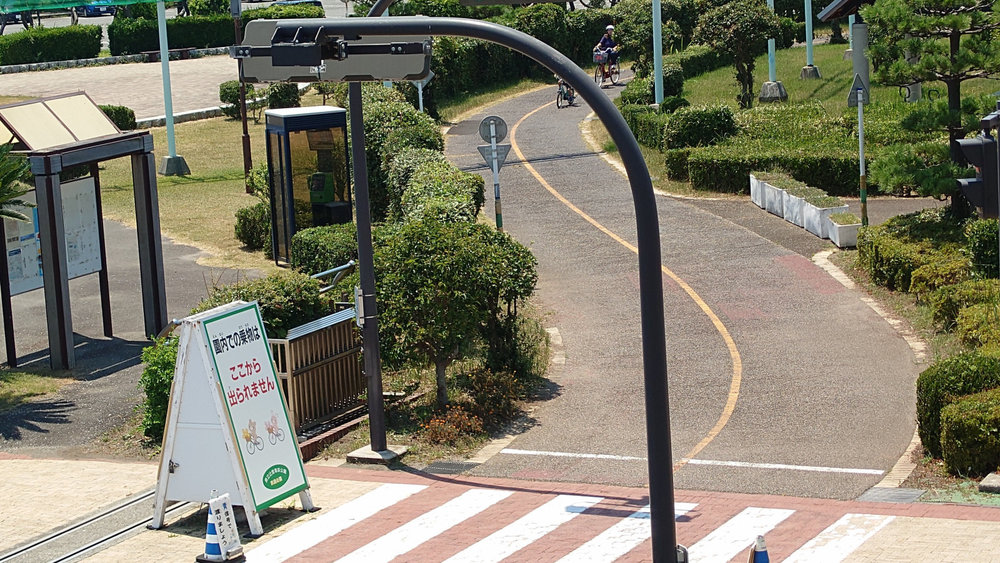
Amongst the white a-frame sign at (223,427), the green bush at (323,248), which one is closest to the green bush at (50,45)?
the green bush at (323,248)

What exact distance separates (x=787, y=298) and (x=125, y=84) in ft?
119

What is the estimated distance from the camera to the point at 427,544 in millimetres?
10539

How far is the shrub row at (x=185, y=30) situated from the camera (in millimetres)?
55938

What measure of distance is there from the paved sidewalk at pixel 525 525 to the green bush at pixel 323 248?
711 cm

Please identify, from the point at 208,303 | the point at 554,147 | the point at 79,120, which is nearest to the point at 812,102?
the point at 554,147

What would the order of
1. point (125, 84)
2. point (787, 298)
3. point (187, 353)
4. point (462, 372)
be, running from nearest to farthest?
point (187, 353), point (462, 372), point (787, 298), point (125, 84)

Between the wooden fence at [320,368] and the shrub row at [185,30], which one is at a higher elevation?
the shrub row at [185,30]

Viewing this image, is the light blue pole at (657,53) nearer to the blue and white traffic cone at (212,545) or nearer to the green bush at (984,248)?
the green bush at (984,248)

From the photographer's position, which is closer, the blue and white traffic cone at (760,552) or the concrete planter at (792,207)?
the blue and white traffic cone at (760,552)

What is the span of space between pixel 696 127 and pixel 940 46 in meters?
9.81

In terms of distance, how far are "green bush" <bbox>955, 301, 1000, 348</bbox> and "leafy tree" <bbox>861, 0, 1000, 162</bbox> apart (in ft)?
17.2

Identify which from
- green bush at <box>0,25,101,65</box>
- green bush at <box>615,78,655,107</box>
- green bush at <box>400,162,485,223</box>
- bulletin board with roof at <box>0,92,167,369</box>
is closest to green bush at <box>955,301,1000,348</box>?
green bush at <box>400,162,485,223</box>

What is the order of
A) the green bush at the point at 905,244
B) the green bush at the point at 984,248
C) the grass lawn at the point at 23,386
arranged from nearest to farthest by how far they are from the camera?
the grass lawn at the point at 23,386 → the green bush at the point at 984,248 → the green bush at the point at 905,244

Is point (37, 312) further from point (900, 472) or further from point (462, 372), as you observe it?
point (900, 472)
